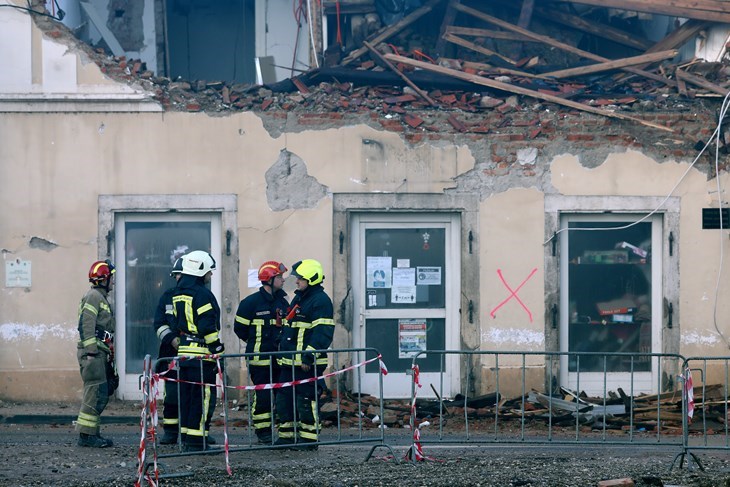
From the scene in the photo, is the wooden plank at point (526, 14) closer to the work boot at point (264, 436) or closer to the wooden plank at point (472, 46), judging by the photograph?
the wooden plank at point (472, 46)

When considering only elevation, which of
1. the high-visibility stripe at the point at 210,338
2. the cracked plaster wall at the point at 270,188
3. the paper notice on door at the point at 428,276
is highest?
the cracked plaster wall at the point at 270,188

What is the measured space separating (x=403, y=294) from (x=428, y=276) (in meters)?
0.37

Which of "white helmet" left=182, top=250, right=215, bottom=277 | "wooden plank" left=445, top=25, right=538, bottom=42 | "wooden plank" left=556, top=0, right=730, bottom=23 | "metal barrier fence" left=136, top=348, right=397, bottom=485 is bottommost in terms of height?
"metal barrier fence" left=136, top=348, right=397, bottom=485

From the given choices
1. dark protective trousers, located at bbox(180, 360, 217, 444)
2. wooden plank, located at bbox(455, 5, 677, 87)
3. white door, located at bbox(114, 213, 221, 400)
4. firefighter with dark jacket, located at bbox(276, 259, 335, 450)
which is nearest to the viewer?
dark protective trousers, located at bbox(180, 360, 217, 444)

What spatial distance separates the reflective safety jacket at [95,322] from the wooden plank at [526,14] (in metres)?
6.54

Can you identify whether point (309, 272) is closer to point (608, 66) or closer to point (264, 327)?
point (264, 327)

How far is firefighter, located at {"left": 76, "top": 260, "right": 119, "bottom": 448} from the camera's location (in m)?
10.3

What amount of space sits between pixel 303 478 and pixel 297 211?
4.71 m

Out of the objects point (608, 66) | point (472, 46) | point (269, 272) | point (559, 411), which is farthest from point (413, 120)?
point (559, 411)

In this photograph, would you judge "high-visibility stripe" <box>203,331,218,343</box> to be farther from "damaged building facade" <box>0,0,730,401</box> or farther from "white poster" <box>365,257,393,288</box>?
"white poster" <box>365,257,393,288</box>

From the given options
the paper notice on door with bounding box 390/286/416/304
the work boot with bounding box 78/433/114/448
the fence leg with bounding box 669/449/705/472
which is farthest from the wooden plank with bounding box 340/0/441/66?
the fence leg with bounding box 669/449/705/472

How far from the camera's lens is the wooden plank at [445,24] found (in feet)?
45.7

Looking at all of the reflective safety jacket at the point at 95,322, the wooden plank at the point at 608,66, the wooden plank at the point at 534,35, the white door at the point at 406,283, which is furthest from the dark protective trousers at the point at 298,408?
the wooden plank at the point at 534,35

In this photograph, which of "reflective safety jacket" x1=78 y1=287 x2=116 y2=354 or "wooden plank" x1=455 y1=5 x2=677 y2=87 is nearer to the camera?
"reflective safety jacket" x1=78 y1=287 x2=116 y2=354
